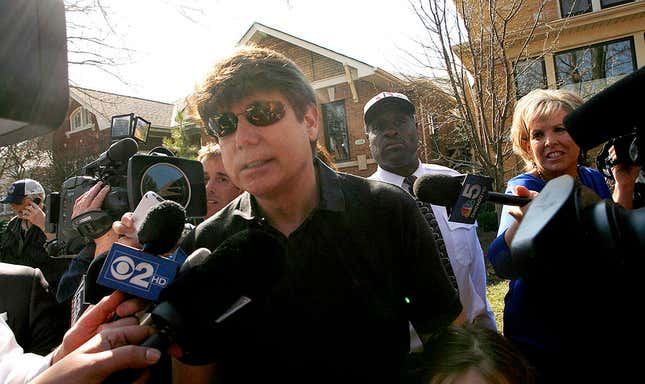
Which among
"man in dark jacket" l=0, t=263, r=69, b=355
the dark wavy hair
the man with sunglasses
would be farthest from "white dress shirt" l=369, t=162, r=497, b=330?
"man in dark jacket" l=0, t=263, r=69, b=355

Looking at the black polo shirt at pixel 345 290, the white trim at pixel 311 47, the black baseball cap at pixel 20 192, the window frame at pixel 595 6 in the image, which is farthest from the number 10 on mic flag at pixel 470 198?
the window frame at pixel 595 6

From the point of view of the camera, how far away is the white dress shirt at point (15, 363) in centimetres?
128

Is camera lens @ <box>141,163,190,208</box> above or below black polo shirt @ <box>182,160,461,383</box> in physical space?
above

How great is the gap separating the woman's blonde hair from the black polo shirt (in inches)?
38.5

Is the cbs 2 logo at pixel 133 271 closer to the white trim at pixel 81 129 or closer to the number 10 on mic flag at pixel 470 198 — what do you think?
the number 10 on mic flag at pixel 470 198

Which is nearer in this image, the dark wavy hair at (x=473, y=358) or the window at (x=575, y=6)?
the dark wavy hair at (x=473, y=358)

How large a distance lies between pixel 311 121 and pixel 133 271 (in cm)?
94

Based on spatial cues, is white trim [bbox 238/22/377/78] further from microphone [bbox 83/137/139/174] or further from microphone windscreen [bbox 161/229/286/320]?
microphone windscreen [bbox 161/229/286/320]

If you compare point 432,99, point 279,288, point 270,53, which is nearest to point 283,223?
point 279,288

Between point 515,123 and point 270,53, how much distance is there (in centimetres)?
144

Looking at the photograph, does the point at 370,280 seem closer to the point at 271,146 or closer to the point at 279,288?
the point at 279,288

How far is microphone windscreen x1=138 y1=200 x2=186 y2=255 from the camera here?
3.55 feet

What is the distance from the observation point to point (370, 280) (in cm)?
152

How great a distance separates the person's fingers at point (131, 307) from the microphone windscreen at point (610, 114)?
96 cm
